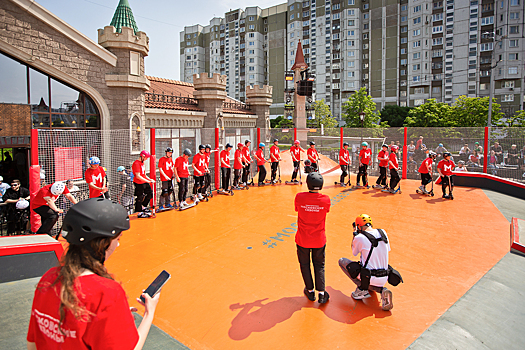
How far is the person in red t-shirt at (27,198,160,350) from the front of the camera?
155 centimetres

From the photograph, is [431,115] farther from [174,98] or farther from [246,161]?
[246,161]

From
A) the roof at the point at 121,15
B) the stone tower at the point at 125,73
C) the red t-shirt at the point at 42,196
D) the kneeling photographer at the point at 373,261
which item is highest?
the roof at the point at 121,15

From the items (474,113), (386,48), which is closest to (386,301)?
(474,113)

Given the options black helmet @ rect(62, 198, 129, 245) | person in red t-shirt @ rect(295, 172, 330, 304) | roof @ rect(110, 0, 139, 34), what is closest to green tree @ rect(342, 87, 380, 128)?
roof @ rect(110, 0, 139, 34)

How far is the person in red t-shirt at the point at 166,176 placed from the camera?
984cm

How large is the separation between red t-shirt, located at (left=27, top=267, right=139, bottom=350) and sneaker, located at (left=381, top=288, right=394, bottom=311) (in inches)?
152

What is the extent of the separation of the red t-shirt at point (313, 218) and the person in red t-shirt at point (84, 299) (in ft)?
10.4

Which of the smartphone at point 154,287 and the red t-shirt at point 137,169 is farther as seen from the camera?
the red t-shirt at point 137,169

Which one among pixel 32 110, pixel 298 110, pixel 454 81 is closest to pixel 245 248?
pixel 32 110

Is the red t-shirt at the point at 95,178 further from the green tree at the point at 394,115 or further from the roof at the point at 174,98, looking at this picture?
the green tree at the point at 394,115

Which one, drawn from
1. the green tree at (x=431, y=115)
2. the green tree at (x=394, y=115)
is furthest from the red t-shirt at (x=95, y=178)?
the green tree at (x=394, y=115)

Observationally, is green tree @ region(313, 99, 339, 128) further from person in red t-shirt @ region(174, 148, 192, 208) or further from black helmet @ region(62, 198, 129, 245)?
black helmet @ region(62, 198, 129, 245)

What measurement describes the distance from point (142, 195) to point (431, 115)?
4746 cm

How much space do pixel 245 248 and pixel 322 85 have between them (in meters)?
68.3
